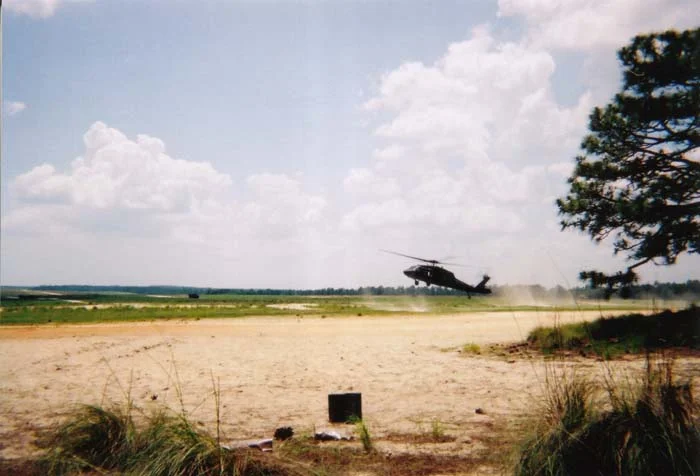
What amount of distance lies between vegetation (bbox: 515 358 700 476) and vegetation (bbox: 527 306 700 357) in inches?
367

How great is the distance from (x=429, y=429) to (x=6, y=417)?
6722 millimetres

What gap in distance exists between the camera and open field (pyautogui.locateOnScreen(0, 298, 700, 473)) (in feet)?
23.0

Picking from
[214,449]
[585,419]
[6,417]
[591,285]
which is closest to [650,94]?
[591,285]

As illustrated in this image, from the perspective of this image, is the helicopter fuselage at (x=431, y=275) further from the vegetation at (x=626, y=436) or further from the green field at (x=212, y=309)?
the vegetation at (x=626, y=436)

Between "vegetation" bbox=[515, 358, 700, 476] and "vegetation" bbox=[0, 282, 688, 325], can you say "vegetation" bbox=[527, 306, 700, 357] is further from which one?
"vegetation" bbox=[515, 358, 700, 476]

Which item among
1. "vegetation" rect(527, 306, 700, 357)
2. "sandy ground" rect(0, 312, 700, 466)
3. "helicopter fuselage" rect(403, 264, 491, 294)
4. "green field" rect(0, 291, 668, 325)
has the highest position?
"helicopter fuselage" rect(403, 264, 491, 294)

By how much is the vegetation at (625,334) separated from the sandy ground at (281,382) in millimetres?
1896

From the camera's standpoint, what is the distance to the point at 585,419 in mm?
4488

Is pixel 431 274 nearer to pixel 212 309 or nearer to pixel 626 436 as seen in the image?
pixel 212 309

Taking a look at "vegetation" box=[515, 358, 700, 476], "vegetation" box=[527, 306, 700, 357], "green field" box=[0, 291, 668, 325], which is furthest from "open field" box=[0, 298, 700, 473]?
"green field" box=[0, 291, 668, 325]

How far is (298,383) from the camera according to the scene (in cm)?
1134

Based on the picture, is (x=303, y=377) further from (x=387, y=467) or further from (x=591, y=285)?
(x=591, y=285)

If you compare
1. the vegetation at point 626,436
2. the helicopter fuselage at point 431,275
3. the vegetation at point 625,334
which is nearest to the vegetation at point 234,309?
the vegetation at point 625,334

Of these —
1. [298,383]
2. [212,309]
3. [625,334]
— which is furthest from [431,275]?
[298,383]
